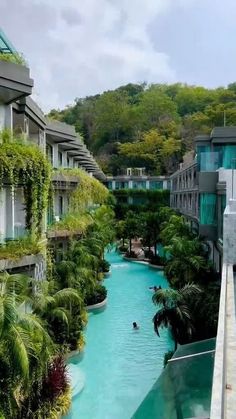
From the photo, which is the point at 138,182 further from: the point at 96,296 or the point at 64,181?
the point at 64,181

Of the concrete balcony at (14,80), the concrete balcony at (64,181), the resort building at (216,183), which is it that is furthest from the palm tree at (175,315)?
the concrete balcony at (14,80)

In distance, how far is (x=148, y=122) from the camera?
8181 centimetres

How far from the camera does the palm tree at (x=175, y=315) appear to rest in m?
15.9

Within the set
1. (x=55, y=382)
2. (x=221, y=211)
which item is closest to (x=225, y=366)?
(x=55, y=382)

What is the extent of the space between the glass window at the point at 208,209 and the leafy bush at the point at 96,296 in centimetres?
633

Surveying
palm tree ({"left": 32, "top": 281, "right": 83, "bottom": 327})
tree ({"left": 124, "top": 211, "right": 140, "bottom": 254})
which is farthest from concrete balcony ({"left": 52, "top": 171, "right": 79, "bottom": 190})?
tree ({"left": 124, "top": 211, "right": 140, "bottom": 254})

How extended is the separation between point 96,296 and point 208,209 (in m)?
7.01

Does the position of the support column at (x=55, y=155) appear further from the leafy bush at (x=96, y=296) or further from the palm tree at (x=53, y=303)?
the palm tree at (x=53, y=303)

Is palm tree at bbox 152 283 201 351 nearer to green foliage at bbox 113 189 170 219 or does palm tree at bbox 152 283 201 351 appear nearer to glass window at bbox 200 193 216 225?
glass window at bbox 200 193 216 225

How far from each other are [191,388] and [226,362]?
12.7ft

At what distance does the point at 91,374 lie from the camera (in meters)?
15.9

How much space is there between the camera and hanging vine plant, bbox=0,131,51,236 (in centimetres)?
1215

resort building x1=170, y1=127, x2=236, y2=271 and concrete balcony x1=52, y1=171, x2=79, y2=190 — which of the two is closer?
resort building x1=170, y1=127, x2=236, y2=271

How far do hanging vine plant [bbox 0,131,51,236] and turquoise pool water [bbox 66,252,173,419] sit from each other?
4.97m
